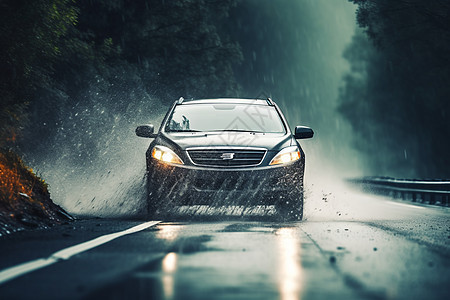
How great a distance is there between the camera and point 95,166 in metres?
21.7

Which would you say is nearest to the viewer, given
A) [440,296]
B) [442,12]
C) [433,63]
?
[440,296]

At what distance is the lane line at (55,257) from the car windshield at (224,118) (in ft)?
10.4

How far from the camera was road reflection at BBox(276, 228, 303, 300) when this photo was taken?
5.85 meters

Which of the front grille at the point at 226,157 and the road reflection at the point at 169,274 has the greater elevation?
the front grille at the point at 226,157

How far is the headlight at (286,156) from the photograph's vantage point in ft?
39.6

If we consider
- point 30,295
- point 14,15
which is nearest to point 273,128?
point 14,15

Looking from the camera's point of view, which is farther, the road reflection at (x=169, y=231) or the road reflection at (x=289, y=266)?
the road reflection at (x=169, y=231)

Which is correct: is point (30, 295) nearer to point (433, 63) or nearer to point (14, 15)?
point (14, 15)

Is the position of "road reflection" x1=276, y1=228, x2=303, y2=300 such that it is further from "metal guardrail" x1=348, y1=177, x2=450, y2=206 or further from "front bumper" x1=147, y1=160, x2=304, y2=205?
"metal guardrail" x1=348, y1=177, x2=450, y2=206

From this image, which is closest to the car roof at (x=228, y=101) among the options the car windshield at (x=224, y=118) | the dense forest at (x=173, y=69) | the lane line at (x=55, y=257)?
the car windshield at (x=224, y=118)

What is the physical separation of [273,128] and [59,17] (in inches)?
291

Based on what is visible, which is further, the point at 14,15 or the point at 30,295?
the point at 14,15

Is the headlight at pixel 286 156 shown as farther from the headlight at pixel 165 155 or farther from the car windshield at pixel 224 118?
the headlight at pixel 165 155

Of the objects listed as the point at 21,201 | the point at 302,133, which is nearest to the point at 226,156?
the point at 302,133
